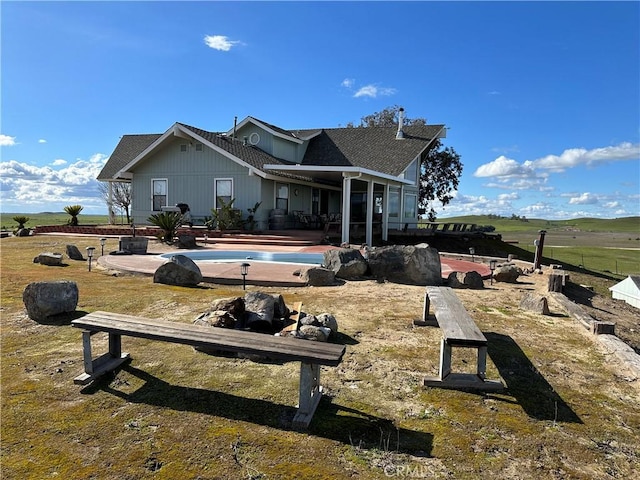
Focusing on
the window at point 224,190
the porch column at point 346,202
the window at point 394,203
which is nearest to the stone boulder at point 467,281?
the porch column at point 346,202

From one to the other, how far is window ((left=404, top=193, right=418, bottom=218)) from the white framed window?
13862mm

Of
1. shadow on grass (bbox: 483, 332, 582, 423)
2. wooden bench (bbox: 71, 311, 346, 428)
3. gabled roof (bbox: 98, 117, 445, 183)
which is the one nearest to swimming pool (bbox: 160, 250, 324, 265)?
gabled roof (bbox: 98, 117, 445, 183)

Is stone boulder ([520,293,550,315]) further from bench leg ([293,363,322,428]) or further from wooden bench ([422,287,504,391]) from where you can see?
bench leg ([293,363,322,428])

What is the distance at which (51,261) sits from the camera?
32.0 ft

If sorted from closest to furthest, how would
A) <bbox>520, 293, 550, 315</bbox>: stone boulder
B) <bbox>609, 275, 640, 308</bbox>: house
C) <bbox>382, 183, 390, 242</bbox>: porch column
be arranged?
<bbox>520, 293, 550, 315</bbox>: stone boulder < <bbox>609, 275, 640, 308</bbox>: house < <bbox>382, 183, 390, 242</bbox>: porch column

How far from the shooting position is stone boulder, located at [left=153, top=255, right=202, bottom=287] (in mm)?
7531

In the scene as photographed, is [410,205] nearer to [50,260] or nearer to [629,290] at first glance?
[629,290]

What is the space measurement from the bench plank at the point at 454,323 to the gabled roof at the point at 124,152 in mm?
23125

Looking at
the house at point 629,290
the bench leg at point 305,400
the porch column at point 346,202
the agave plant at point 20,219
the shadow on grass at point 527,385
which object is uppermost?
the porch column at point 346,202

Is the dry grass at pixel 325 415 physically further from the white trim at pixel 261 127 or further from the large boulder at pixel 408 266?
the white trim at pixel 261 127

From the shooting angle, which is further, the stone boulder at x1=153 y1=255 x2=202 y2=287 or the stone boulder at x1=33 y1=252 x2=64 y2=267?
the stone boulder at x1=33 y1=252 x2=64 y2=267

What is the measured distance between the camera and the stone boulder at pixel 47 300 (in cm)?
502

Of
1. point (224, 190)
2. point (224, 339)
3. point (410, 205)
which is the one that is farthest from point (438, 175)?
point (224, 339)

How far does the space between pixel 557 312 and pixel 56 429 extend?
23.3ft
